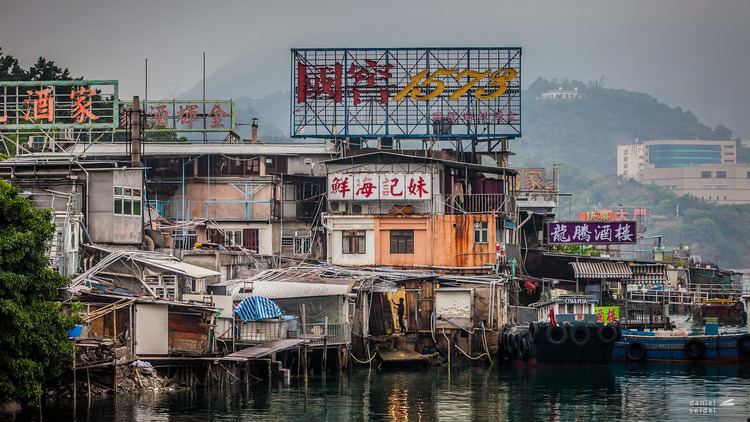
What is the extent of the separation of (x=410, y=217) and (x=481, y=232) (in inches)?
146

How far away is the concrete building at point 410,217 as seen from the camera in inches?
2554

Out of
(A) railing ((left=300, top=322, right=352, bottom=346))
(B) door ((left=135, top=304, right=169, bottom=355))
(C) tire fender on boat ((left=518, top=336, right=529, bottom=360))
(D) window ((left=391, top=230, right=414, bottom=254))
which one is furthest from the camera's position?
(D) window ((left=391, top=230, right=414, bottom=254))

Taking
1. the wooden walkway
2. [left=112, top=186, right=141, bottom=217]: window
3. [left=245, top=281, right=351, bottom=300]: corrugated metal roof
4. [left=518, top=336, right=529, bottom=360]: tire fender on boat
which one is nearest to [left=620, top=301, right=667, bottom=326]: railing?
[left=518, top=336, right=529, bottom=360]: tire fender on boat

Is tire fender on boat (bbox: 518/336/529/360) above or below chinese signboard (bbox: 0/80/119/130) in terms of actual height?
below

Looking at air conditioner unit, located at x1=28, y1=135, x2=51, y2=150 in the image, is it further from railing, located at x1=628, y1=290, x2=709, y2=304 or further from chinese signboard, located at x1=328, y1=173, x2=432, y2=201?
railing, located at x1=628, y1=290, x2=709, y2=304

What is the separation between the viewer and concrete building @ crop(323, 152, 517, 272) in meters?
64.9

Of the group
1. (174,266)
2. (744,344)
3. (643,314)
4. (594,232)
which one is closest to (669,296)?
(643,314)

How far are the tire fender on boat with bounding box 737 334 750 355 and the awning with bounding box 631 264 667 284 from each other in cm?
1159

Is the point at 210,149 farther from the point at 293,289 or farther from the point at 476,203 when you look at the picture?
the point at 293,289

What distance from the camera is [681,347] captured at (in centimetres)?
6156

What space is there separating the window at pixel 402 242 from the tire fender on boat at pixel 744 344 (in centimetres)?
1650

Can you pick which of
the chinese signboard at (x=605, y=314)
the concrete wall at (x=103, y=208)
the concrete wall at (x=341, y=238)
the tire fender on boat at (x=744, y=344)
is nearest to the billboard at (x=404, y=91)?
the concrete wall at (x=341, y=238)

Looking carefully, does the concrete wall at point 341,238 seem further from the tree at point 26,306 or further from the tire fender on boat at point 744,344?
the tree at point 26,306

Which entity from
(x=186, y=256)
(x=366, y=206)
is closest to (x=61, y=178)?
(x=186, y=256)
